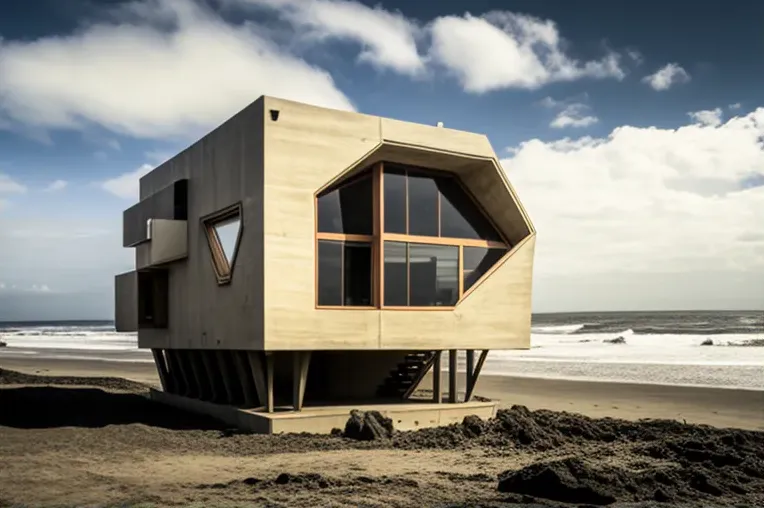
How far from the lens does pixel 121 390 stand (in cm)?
2647

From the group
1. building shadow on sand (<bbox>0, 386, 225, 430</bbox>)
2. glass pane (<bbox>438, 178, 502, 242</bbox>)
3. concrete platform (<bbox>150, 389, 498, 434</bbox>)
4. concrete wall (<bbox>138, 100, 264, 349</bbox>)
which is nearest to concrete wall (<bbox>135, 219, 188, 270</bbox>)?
concrete wall (<bbox>138, 100, 264, 349</bbox>)

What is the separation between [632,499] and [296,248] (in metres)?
7.98

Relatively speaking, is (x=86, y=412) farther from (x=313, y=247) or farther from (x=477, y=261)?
(x=477, y=261)

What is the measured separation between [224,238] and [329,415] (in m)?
4.57

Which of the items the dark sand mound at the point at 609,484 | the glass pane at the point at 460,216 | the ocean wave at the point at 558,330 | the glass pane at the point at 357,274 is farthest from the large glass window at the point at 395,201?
the ocean wave at the point at 558,330

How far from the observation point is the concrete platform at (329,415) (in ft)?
49.7

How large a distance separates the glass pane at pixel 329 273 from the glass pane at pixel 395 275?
110cm

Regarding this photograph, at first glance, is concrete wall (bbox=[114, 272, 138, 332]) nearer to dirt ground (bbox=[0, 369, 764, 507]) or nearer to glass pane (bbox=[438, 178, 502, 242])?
dirt ground (bbox=[0, 369, 764, 507])

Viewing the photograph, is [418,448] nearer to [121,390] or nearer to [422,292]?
[422,292]

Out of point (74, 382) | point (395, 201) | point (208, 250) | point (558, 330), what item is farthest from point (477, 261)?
point (558, 330)

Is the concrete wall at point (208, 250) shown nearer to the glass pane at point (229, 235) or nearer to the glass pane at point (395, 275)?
the glass pane at point (229, 235)

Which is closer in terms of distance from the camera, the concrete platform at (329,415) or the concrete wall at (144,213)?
the concrete platform at (329,415)

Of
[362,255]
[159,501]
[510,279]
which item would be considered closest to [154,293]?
[362,255]

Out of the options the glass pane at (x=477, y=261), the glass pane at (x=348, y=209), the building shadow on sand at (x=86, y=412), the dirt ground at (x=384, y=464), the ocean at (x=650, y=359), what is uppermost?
the glass pane at (x=348, y=209)
